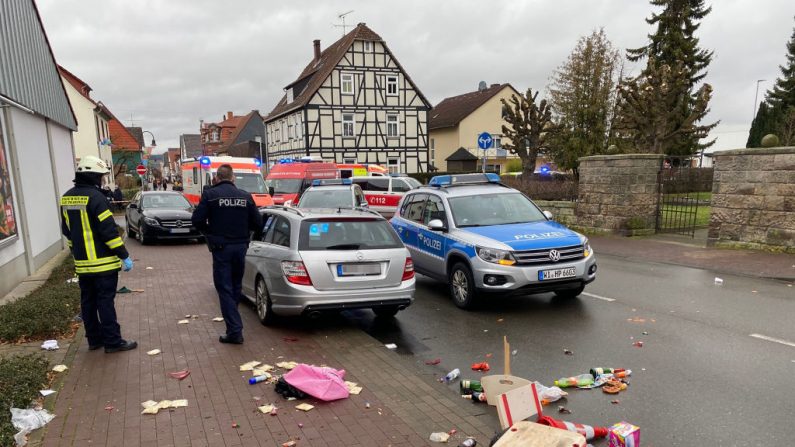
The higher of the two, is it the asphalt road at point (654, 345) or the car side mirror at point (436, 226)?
the car side mirror at point (436, 226)

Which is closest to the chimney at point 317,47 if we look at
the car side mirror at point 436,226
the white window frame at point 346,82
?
the white window frame at point 346,82

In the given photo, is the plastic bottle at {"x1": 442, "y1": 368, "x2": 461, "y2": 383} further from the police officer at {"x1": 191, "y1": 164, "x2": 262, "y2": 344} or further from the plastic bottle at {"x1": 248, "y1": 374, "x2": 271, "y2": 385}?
the police officer at {"x1": 191, "y1": 164, "x2": 262, "y2": 344}

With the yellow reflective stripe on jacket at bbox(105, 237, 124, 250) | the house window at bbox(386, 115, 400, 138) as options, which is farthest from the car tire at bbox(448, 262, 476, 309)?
the house window at bbox(386, 115, 400, 138)

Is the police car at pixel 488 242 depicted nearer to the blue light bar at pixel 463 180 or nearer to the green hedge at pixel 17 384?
the blue light bar at pixel 463 180

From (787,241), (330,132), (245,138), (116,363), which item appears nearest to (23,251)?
(116,363)

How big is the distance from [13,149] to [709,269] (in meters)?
13.2

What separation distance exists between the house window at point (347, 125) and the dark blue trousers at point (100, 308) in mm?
35928

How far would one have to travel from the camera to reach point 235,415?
4004 millimetres

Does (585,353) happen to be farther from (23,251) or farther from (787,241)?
(23,251)

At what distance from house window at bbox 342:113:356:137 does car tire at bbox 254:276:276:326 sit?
3459 cm

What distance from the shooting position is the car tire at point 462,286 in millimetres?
7356

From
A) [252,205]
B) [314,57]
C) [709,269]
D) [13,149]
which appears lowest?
[709,269]

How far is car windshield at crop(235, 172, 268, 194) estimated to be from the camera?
62.4 feet

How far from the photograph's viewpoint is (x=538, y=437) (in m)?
2.89
